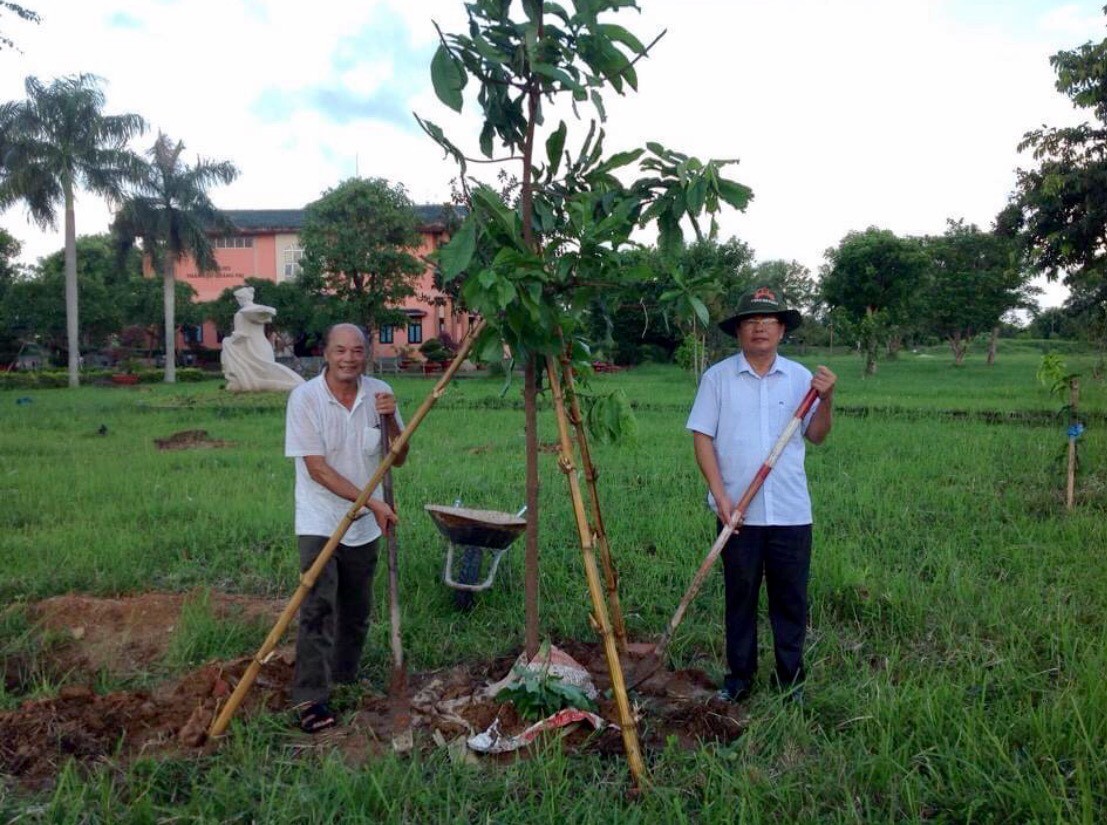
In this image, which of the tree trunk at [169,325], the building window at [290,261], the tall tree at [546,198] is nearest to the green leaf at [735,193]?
the tall tree at [546,198]

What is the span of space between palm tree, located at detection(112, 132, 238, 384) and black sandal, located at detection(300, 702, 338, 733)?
2747 cm

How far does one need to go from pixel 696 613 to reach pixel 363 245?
82.6 feet

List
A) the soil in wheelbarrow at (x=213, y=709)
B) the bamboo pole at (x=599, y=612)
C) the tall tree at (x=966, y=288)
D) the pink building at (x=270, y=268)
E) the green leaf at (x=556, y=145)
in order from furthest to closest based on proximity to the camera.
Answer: the pink building at (x=270, y=268), the tall tree at (x=966, y=288), the green leaf at (x=556, y=145), the soil in wheelbarrow at (x=213, y=709), the bamboo pole at (x=599, y=612)

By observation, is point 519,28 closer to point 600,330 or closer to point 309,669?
point 600,330

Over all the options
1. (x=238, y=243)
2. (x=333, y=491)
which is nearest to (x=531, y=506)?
(x=333, y=491)

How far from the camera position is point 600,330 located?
146 inches

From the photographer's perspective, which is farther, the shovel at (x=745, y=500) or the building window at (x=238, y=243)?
the building window at (x=238, y=243)

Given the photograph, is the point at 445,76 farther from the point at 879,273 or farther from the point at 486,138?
the point at 879,273

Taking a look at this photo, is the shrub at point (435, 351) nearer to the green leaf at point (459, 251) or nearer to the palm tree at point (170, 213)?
the palm tree at point (170, 213)

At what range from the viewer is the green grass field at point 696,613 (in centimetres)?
273

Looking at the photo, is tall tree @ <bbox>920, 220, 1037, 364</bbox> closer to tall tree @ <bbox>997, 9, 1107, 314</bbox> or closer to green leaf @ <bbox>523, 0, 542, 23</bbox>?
tall tree @ <bbox>997, 9, 1107, 314</bbox>

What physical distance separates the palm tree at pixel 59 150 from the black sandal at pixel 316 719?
25.5 metres

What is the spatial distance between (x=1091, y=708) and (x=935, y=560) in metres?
2.11

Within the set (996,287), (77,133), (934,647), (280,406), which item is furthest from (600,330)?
(996,287)
